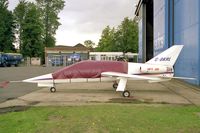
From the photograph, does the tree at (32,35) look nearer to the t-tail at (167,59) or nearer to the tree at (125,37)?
the tree at (125,37)

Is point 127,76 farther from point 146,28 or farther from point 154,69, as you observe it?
point 146,28

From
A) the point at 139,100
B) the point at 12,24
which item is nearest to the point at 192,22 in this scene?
the point at 139,100

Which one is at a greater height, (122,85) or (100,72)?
(100,72)

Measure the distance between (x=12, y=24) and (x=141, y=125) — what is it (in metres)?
102

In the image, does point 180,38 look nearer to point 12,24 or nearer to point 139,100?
point 139,100

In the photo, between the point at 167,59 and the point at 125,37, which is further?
the point at 125,37

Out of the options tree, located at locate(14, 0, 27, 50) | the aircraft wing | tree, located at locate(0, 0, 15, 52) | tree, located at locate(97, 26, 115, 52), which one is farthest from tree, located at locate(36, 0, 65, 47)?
the aircraft wing

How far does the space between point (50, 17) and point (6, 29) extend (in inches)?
513

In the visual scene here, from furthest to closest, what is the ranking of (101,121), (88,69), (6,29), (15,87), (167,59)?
(6,29)
(15,87)
(167,59)
(88,69)
(101,121)

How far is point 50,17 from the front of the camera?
10919 cm

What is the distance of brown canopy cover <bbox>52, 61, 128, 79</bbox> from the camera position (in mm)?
18469

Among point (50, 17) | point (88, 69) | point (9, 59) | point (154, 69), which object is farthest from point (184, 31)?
point (50, 17)

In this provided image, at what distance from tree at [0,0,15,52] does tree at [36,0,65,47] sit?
8.92 meters

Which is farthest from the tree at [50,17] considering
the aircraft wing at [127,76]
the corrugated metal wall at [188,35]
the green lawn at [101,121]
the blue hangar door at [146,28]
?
the green lawn at [101,121]
